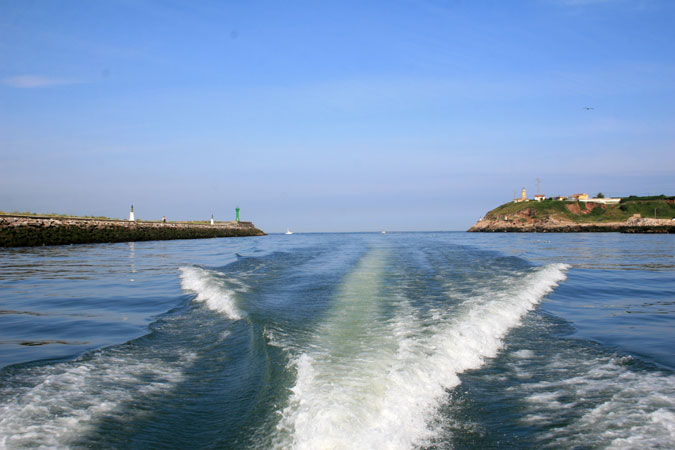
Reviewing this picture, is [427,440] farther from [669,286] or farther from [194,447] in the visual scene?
[669,286]

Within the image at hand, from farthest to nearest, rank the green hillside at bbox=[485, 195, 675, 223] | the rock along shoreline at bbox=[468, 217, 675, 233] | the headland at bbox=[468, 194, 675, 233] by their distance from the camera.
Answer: the green hillside at bbox=[485, 195, 675, 223] < the headland at bbox=[468, 194, 675, 233] < the rock along shoreline at bbox=[468, 217, 675, 233]

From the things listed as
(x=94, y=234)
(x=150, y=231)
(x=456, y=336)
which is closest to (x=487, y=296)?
(x=456, y=336)

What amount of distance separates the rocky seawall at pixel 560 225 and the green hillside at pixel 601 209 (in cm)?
307

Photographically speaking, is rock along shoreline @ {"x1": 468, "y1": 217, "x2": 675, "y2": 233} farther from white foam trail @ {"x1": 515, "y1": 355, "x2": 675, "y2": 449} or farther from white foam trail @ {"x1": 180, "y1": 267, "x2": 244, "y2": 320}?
white foam trail @ {"x1": 515, "y1": 355, "x2": 675, "y2": 449}

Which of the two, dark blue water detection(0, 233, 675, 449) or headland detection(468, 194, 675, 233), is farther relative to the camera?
headland detection(468, 194, 675, 233)

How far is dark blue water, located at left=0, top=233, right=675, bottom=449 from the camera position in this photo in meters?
3.58

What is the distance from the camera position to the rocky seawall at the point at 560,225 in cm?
7962

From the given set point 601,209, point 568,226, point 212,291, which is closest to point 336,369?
point 212,291

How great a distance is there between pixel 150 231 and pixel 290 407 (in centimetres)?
4785

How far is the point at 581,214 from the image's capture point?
119938mm

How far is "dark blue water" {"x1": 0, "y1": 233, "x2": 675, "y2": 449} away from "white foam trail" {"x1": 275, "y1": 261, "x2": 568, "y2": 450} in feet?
0.08

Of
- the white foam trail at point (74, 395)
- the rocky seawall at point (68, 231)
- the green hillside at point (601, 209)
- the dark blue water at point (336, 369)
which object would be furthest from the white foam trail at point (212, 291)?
the green hillside at point (601, 209)

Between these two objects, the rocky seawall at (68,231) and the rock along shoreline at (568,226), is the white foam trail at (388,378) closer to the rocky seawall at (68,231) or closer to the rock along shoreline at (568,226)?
the rocky seawall at (68,231)

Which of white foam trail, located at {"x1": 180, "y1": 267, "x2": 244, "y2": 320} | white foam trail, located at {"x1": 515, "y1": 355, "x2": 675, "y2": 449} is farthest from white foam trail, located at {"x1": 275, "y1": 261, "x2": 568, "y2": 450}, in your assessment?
white foam trail, located at {"x1": 180, "y1": 267, "x2": 244, "y2": 320}
